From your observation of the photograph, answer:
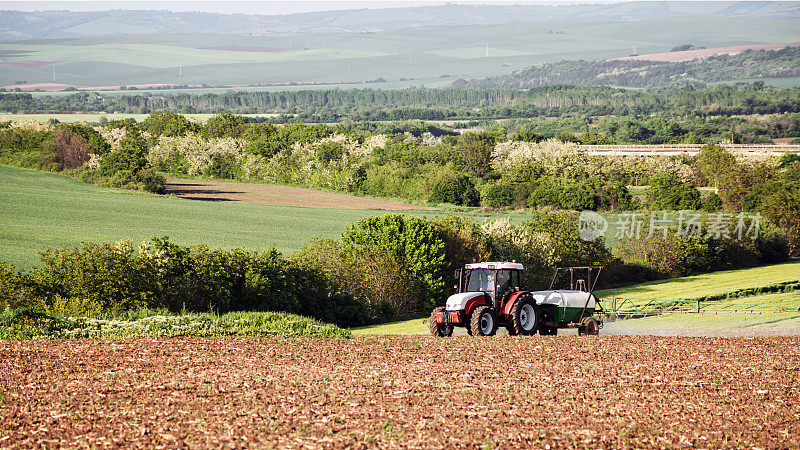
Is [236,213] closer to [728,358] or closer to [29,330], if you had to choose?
[29,330]

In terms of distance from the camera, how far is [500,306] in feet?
75.4

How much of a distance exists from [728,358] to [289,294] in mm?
20910

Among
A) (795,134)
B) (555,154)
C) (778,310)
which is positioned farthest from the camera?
(795,134)

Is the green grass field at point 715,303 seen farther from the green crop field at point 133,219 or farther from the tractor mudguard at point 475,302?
the green crop field at point 133,219

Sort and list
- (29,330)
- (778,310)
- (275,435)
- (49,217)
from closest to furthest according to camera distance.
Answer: (275,435), (29,330), (778,310), (49,217)

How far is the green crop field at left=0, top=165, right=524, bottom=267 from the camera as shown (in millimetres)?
55125

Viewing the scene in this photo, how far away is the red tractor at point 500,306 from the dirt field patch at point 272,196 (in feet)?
210

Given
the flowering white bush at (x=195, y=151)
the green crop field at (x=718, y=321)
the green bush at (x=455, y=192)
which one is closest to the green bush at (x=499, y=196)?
the green bush at (x=455, y=192)

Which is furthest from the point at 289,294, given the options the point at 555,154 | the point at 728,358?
the point at 555,154

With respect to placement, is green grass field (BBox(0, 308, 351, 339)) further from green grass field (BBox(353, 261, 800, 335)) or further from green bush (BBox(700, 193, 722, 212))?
green bush (BBox(700, 193, 722, 212))

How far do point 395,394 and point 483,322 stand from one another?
28.7ft

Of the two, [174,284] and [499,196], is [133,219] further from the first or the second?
[499,196]

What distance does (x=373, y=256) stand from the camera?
41.8 meters

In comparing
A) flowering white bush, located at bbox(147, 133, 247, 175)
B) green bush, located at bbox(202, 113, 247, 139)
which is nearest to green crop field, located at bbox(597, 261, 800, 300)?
flowering white bush, located at bbox(147, 133, 247, 175)
